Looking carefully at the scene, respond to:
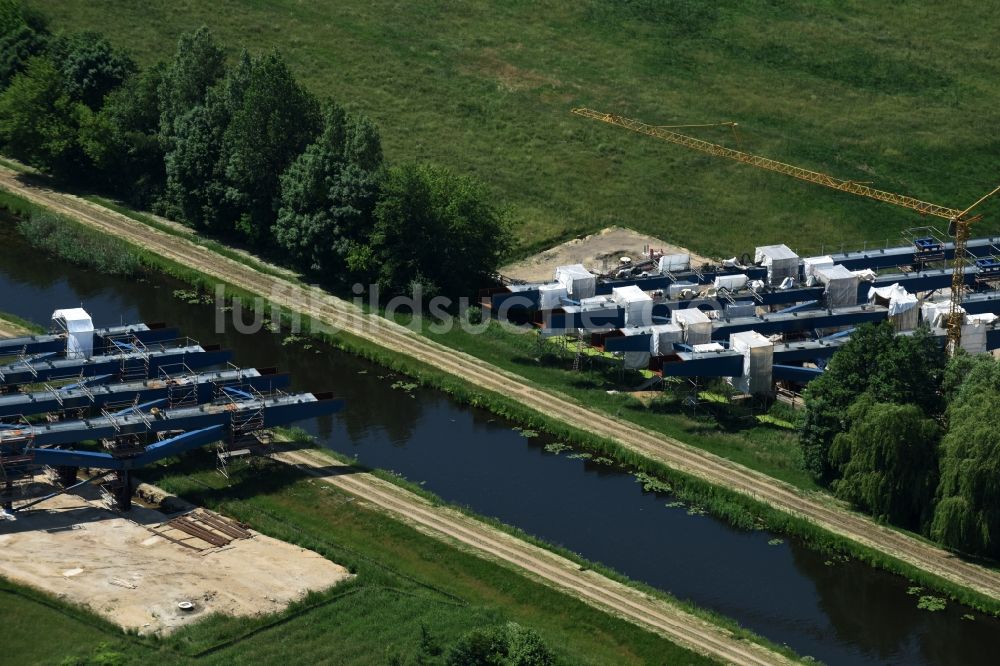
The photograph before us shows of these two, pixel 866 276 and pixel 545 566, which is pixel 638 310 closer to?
pixel 866 276

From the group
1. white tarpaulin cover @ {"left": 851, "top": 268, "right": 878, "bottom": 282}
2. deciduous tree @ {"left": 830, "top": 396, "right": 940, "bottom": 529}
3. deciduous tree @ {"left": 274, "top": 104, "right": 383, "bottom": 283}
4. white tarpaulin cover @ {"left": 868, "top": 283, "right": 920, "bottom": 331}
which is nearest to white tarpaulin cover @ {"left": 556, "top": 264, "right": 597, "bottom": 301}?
deciduous tree @ {"left": 274, "top": 104, "right": 383, "bottom": 283}

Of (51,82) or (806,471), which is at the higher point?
(51,82)

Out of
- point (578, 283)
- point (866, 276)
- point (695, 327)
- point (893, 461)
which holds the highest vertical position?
point (866, 276)

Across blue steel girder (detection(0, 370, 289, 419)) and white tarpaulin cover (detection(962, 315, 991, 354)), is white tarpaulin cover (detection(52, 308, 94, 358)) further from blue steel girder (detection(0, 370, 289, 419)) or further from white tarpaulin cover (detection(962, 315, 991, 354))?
white tarpaulin cover (detection(962, 315, 991, 354))

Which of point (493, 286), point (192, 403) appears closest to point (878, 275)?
point (493, 286)

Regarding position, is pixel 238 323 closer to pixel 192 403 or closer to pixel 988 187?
pixel 192 403

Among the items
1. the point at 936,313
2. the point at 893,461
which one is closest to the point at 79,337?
the point at 893,461
